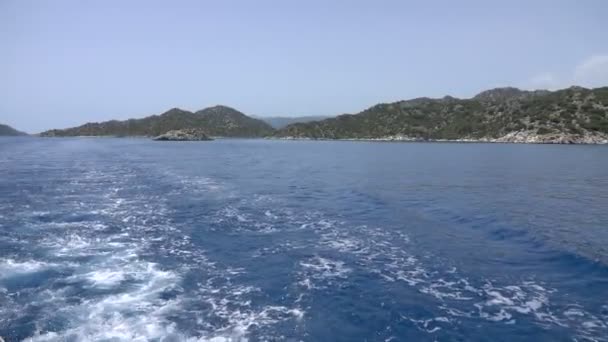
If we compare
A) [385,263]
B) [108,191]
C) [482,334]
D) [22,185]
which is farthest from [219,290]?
[22,185]

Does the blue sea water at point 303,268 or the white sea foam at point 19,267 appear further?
the white sea foam at point 19,267

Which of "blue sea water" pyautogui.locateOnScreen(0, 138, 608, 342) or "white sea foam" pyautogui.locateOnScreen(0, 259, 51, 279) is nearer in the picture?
"blue sea water" pyautogui.locateOnScreen(0, 138, 608, 342)

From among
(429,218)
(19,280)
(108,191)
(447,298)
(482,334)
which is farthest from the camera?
(108,191)

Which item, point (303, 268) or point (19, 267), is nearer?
point (19, 267)

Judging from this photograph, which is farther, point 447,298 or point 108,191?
point 108,191

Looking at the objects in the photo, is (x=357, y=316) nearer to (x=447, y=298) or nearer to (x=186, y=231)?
(x=447, y=298)

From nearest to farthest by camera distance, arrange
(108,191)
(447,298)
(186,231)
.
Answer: (447,298) < (186,231) < (108,191)

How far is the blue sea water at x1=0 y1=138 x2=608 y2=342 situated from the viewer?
12.0 meters

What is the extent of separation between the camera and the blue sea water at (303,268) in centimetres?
1203

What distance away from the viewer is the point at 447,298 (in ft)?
45.6

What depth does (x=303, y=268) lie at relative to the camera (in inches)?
664

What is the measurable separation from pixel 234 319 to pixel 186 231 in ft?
36.4

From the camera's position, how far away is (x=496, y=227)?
23062 mm

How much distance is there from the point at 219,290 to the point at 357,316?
501 centimetres
